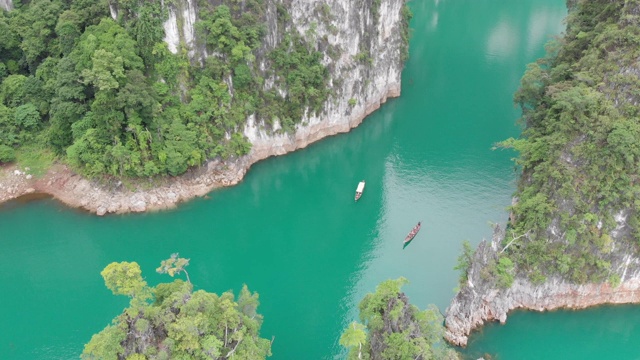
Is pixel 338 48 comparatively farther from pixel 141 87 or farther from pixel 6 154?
pixel 6 154

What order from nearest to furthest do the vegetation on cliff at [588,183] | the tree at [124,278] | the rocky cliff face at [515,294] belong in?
the tree at [124,278], the rocky cliff face at [515,294], the vegetation on cliff at [588,183]

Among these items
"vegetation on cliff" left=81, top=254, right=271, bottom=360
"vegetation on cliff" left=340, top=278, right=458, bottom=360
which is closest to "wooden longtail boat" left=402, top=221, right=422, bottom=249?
"vegetation on cliff" left=340, top=278, right=458, bottom=360

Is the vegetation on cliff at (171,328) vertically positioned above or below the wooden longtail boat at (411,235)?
above

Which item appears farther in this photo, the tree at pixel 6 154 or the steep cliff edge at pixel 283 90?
the tree at pixel 6 154

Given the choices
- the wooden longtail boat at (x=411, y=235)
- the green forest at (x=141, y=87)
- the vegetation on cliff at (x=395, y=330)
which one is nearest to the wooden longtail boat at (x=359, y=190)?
the wooden longtail boat at (x=411, y=235)

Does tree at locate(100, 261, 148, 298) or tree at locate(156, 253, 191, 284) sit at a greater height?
tree at locate(100, 261, 148, 298)

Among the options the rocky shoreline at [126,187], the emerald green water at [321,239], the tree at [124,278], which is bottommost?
the emerald green water at [321,239]

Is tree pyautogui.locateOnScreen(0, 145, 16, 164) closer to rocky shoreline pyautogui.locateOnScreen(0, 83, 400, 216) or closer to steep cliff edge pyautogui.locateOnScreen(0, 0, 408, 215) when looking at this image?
rocky shoreline pyautogui.locateOnScreen(0, 83, 400, 216)

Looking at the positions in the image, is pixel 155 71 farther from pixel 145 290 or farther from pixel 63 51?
pixel 145 290

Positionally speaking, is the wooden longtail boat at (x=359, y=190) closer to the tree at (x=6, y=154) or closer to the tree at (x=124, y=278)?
the tree at (x=124, y=278)
